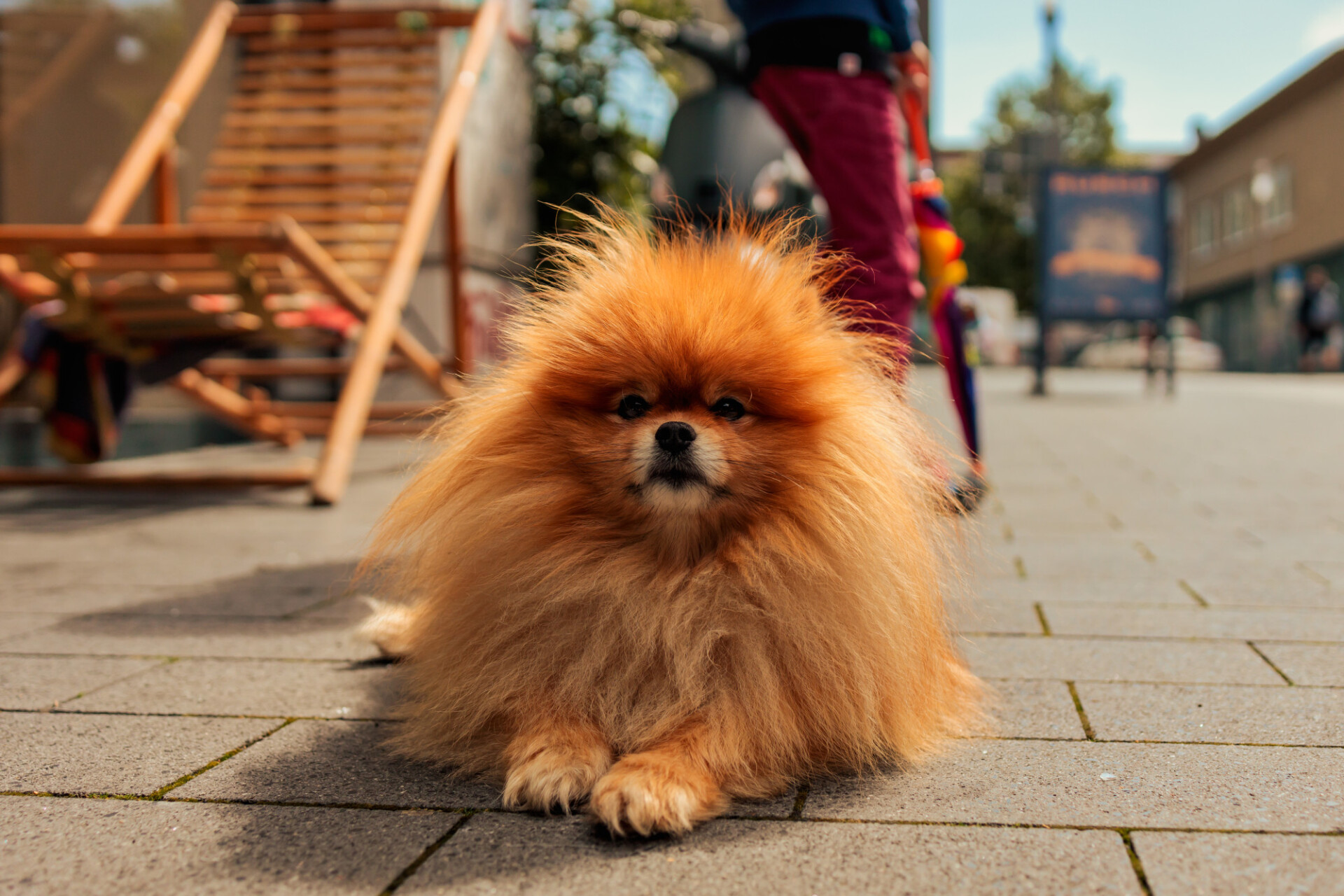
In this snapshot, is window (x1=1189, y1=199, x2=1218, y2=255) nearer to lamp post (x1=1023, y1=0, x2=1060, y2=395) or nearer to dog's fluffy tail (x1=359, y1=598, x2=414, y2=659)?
lamp post (x1=1023, y1=0, x2=1060, y2=395)

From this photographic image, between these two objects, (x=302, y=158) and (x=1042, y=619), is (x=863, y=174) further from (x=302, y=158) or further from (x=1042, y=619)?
(x=302, y=158)

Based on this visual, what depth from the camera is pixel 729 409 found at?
5.54 feet

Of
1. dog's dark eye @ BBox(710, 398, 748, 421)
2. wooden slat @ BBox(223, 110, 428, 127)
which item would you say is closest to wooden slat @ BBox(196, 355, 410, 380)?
wooden slat @ BBox(223, 110, 428, 127)

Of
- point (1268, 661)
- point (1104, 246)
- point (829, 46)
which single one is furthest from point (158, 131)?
point (1104, 246)

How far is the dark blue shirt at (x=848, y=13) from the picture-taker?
285 centimetres

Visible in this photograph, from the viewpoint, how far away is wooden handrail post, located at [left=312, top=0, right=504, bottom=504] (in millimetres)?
4293

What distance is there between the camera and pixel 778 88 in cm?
299

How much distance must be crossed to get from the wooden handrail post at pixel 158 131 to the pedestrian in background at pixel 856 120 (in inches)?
124

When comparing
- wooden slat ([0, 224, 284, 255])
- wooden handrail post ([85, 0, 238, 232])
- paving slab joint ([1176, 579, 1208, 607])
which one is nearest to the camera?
paving slab joint ([1176, 579, 1208, 607])

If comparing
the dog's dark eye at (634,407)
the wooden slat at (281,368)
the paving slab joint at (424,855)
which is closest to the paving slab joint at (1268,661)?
the dog's dark eye at (634,407)

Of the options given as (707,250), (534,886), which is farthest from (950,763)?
(707,250)

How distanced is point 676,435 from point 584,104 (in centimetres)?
756

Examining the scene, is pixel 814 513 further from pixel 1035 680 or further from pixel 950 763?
pixel 1035 680

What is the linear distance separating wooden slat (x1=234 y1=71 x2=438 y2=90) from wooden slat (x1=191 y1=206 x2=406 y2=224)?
0.82m
